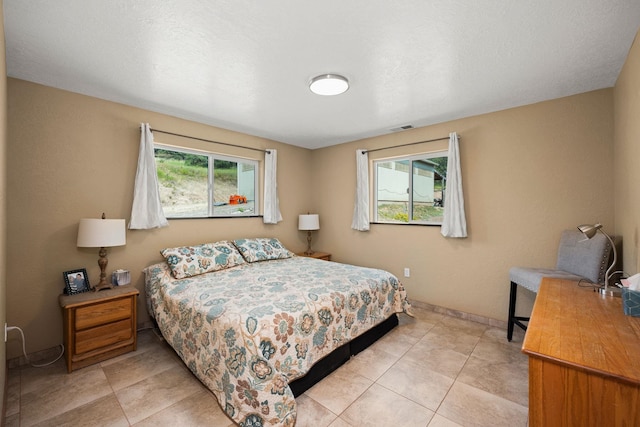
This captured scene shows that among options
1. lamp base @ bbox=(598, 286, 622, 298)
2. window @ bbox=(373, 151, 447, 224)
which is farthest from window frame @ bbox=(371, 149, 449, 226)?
lamp base @ bbox=(598, 286, 622, 298)

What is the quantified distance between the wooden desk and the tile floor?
870 mm

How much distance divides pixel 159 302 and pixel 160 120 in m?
1.95

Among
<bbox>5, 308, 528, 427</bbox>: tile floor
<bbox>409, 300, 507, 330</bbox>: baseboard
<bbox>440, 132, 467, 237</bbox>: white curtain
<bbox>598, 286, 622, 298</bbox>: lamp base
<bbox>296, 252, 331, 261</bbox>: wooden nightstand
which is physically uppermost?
<bbox>440, 132, 467, 237</bbox>: white curtain

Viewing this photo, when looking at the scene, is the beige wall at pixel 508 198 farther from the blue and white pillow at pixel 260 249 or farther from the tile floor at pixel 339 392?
the blue and white pillow at pixel 260 249

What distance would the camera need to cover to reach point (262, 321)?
1.67m

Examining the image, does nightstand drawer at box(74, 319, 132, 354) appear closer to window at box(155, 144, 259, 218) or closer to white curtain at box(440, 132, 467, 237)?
window at box(155, 144, 259, 218)

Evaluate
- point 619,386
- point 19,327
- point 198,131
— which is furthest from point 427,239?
point 19,327

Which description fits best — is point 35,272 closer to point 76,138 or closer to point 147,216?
point 147,216

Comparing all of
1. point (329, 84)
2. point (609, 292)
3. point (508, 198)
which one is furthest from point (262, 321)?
point (508, 198)

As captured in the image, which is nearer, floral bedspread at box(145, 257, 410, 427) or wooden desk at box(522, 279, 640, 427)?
wooden desk at box(522, 279, 640, 427)

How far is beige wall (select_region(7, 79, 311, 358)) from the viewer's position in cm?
217

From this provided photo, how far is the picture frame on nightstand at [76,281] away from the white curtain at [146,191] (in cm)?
56

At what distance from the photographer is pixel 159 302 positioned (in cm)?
242

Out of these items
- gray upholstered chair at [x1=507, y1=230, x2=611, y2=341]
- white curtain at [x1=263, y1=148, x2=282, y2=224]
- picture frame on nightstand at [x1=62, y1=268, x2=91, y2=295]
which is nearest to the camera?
gray upholstered chair at [x1=507, y1=230, x2=611, y2=341]
